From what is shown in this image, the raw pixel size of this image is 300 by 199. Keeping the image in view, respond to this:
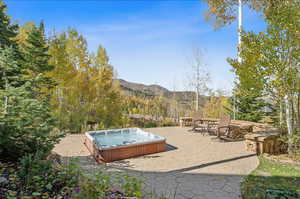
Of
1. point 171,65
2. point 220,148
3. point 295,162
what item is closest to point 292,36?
point 295,162

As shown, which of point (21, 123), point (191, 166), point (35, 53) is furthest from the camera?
point (35, 53)

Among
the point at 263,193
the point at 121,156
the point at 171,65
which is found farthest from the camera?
the point at 171,65

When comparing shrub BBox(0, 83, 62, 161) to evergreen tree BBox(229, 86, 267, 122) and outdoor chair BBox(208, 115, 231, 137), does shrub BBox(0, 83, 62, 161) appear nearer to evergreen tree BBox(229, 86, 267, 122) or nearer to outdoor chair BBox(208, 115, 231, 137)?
outdoor chair BBox(208, 115, 231, 137)

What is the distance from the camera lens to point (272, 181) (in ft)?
11.3

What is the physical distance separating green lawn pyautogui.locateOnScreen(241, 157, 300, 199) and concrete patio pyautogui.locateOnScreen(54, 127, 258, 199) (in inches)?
6.6

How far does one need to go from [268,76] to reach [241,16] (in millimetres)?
5883

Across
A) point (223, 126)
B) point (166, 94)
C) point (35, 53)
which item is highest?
point (35, 53)

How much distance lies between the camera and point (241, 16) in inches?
355

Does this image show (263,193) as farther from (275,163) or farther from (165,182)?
(275,163)

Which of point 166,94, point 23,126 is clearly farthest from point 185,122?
point 23,126

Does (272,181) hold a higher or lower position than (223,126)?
lower

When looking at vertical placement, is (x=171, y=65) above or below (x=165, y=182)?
above

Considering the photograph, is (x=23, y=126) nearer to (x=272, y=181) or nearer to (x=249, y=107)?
(x=272, y=181)

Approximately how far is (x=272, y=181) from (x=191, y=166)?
1666 millimetres
